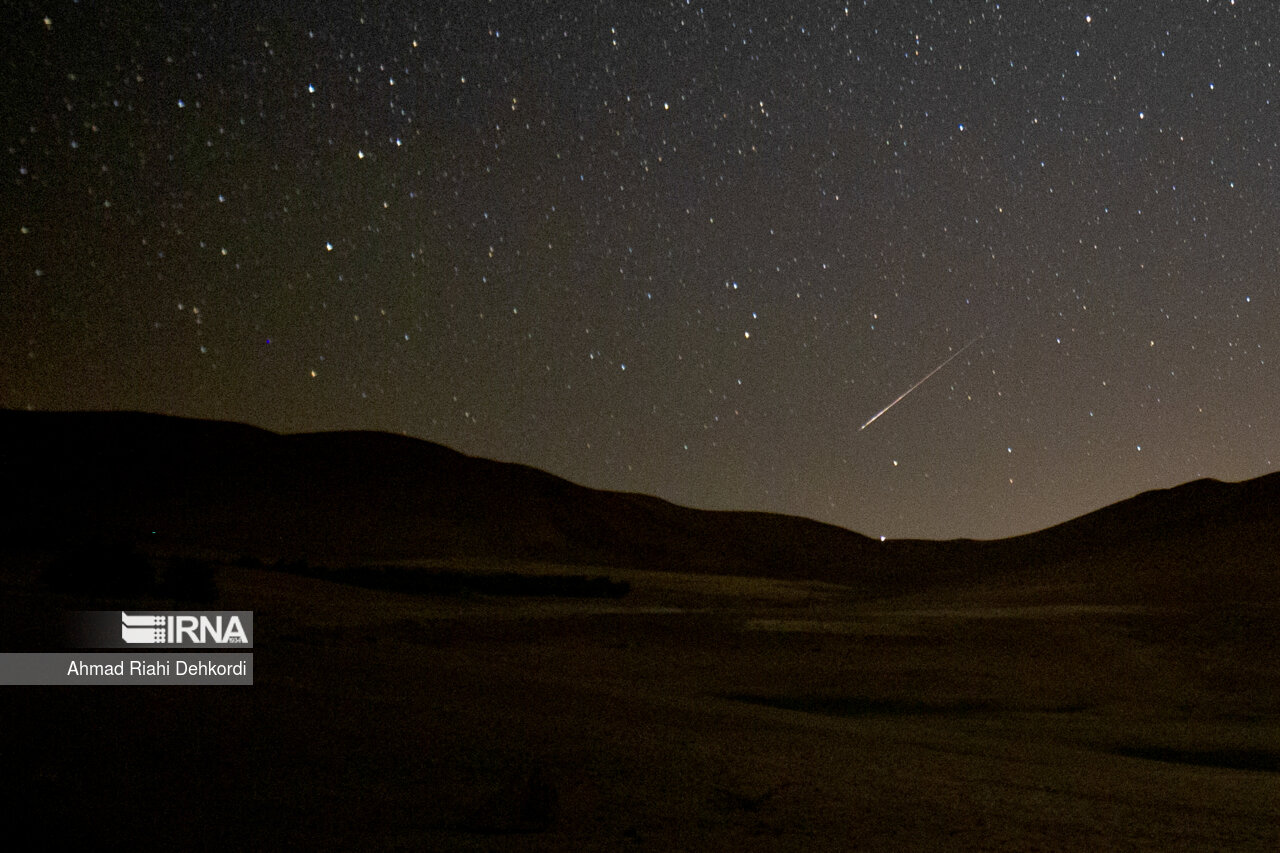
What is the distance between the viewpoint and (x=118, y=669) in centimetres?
1173

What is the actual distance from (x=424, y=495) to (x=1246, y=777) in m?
96.8

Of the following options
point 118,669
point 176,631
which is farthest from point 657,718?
point 176,631

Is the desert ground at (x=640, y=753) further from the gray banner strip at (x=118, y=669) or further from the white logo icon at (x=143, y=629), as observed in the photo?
the white logo icon at (x=143, y=629)

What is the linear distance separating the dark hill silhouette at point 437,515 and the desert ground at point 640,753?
3383 cm

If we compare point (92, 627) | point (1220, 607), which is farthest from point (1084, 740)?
point (1220, 607)

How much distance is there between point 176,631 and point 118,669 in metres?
4.51

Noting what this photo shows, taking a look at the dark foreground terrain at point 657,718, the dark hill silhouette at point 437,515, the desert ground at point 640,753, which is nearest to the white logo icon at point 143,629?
the dark foreground terrain at point 657,718

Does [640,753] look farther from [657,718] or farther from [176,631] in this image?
[176,631]

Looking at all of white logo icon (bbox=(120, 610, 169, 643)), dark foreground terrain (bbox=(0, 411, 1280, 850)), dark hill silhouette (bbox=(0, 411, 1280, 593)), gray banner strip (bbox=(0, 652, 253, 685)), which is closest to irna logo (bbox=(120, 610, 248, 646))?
white logo icon (bbox=(120, 610, 169, 643))

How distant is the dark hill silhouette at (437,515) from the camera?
63.8 m

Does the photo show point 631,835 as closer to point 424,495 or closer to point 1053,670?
point 1053,670

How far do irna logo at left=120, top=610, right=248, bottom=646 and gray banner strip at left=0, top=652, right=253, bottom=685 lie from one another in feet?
5.48

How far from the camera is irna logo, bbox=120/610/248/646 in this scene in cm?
1488

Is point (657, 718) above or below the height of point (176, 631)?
below
